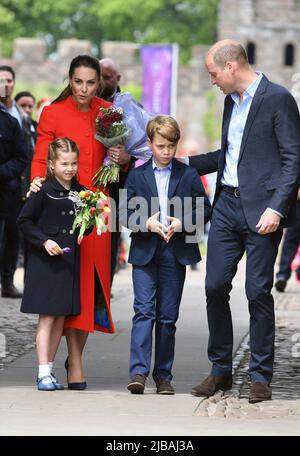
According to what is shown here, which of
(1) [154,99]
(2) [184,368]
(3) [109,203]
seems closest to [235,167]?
(3) [109,203]

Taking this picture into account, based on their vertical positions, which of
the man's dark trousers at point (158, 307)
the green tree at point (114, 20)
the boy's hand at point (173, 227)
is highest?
the green tree at point (114, 20)

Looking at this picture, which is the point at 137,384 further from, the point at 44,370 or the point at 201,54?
the point at 201,54

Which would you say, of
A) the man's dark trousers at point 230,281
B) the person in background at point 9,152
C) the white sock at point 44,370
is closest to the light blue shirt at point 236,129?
the man's dark trousers at point 230,281

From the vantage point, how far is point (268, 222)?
316 inches

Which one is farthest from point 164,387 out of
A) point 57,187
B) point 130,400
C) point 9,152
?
point 9,152

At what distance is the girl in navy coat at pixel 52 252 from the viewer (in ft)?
27.6

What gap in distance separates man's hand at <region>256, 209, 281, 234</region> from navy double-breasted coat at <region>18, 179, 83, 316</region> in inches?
42.4

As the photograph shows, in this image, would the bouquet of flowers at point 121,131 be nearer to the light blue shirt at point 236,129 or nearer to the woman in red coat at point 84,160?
the woman in red coat at point 84,160

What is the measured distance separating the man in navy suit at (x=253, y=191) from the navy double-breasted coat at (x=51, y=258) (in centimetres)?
76

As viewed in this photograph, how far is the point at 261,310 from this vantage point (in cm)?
816

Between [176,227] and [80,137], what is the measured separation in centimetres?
78

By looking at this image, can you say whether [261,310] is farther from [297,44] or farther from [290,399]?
[297,44]

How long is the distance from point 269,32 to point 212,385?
183ft

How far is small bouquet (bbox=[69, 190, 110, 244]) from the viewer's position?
27.2ft
